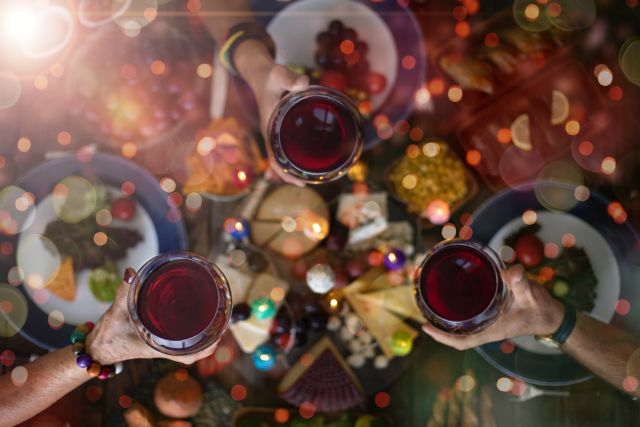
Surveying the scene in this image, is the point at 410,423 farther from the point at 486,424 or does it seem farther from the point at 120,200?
the point at 120,200

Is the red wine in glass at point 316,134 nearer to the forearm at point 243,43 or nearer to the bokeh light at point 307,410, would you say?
the forearm at point 243,43

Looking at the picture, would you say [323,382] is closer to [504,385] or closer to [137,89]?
[504,385]

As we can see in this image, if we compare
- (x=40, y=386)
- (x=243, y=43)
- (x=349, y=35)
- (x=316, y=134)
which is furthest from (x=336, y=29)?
(x=40, y=386)

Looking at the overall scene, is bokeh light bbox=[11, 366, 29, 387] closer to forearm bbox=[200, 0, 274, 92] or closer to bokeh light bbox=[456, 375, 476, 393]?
forearm bbox=[200, 0, 274, 92]

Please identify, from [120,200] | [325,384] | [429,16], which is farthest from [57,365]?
[429,16]

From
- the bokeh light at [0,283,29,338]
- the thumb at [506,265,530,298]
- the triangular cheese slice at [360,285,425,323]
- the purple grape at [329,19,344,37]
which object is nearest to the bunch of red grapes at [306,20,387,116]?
the purple grape at [329,19,344,37]

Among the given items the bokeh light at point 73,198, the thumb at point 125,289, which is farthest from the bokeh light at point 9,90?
the thumb at point 125,289

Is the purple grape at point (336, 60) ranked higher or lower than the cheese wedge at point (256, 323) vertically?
higher
